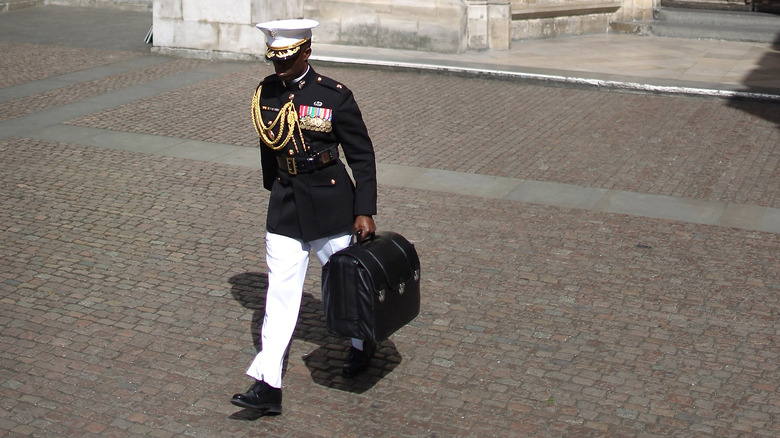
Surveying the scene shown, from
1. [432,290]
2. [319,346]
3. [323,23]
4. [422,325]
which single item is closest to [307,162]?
[319,346]

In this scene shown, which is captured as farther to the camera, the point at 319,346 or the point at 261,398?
the point at 319,346

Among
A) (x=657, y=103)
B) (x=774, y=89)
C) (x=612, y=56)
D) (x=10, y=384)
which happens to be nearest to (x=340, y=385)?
(x=10, y=384)

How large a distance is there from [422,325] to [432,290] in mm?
551

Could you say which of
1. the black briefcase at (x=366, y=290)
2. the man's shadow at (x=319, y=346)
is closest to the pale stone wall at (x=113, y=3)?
the man's shadow at (x=319, y=346)

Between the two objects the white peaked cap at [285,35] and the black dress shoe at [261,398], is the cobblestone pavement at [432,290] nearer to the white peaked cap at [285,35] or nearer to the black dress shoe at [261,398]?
the black dress shoe at [261,398]

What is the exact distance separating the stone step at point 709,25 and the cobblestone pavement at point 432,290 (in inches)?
251

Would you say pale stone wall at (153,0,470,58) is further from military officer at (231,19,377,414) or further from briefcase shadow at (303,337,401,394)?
military officer at (231,19,377,414)

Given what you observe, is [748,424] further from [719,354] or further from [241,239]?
[241,239]

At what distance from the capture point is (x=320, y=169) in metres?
5.18

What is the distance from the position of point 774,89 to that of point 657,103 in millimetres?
1740

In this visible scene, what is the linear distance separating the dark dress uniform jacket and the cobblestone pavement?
941 millimetres

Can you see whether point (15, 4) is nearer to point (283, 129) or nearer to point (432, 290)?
point (432, 290)

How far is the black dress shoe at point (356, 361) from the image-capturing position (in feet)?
18.2

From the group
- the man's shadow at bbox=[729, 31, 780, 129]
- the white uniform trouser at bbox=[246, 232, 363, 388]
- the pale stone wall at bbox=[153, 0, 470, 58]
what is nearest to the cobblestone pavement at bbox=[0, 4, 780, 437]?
the white uniform trouser at bbox=[246, 232, 363, 388]
